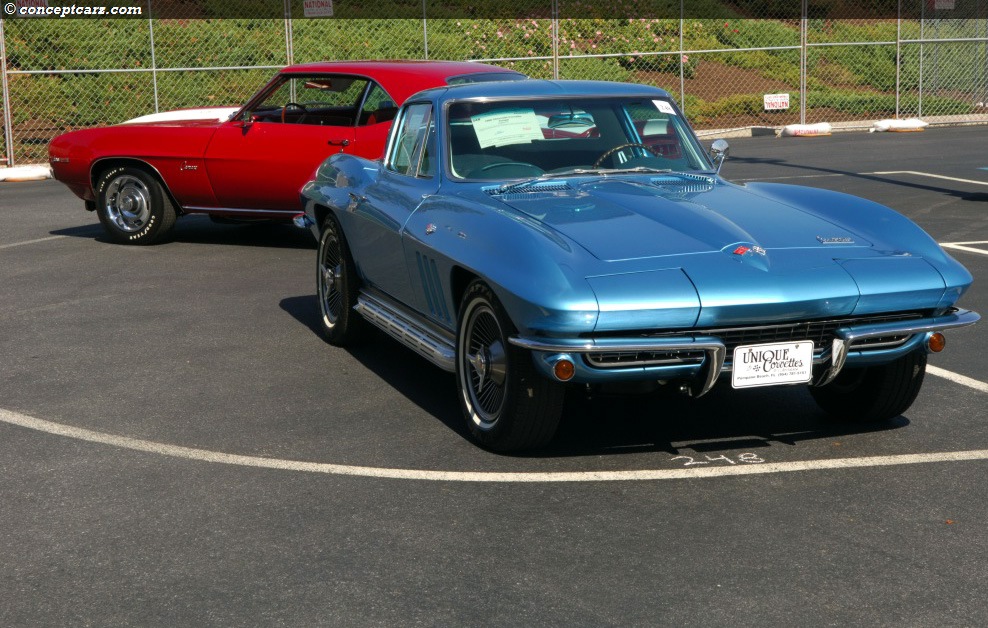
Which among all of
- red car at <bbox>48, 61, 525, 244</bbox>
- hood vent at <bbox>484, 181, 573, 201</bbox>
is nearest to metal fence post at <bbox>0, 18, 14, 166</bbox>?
red car at <bbox>48, 61, 525, 244</bbox>

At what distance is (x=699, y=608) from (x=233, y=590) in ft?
4.88

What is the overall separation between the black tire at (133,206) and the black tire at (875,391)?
24.6ft

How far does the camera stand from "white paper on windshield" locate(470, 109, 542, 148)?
6715 mm

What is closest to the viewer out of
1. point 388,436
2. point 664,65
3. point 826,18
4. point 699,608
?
point 699,608

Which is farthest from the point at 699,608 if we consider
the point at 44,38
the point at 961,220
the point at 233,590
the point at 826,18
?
the point at 826,18

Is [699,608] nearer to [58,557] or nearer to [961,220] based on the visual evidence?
[58,557]

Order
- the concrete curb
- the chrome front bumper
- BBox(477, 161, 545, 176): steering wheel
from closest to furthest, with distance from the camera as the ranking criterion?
the chrome front bumper → BBox(477, 161, 545, 176): steering wheel → the concrete curb

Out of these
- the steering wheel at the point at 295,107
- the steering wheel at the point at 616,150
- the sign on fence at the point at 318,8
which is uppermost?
the sign on fence at the point at 318,8

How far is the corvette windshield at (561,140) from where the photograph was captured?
261 inches

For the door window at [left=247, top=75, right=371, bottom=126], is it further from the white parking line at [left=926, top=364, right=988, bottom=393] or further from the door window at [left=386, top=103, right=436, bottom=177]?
the white parking line at [left=926, top=364, right=988, bottom=393]

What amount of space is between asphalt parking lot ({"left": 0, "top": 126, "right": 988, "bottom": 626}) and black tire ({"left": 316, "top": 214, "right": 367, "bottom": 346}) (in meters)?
0.18

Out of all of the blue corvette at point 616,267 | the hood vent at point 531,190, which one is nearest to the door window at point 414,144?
the blue corvette at point 616,267

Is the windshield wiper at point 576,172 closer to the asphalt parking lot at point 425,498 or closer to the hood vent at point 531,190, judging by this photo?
the hood vent at point 531,190

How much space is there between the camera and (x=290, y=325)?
8562 millimetres
